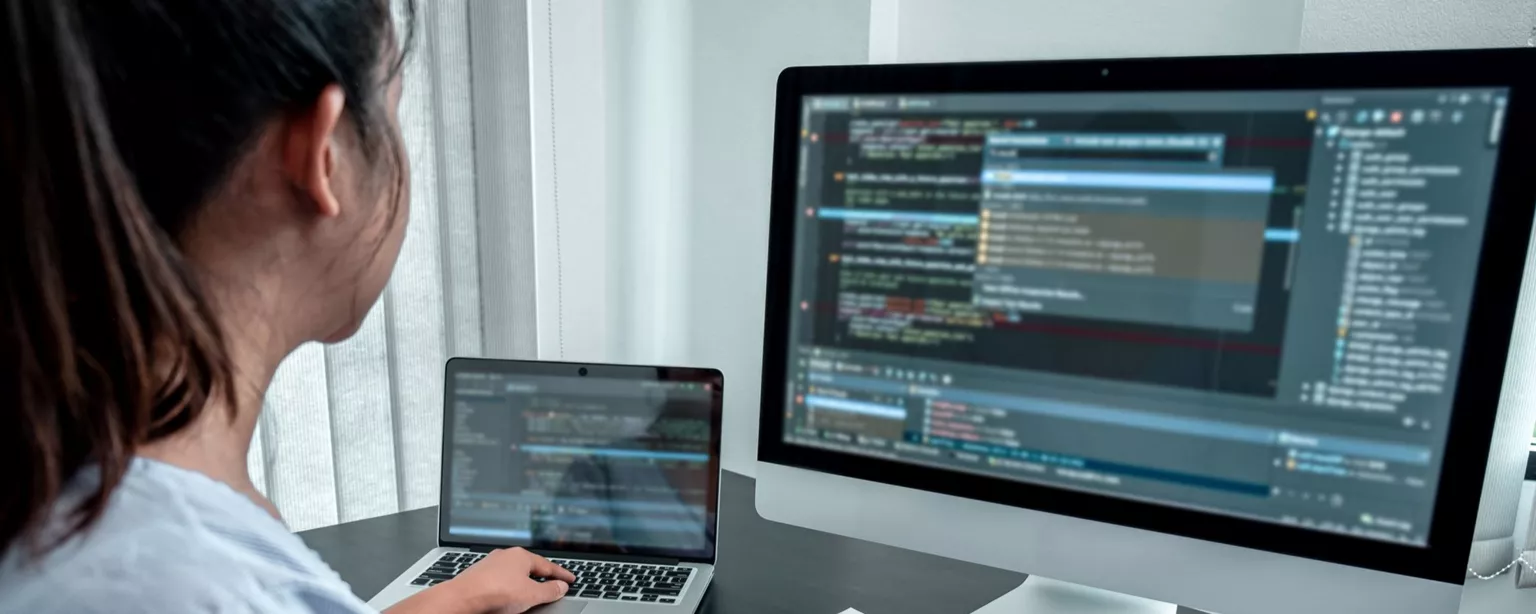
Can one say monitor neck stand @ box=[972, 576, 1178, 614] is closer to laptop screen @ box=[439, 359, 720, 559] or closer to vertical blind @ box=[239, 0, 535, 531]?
laptop screen @ box=[439, 359, 720, 559]

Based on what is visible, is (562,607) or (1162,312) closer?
(1162,312)

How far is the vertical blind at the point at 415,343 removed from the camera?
42.8 inches

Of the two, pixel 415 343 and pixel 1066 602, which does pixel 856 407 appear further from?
pixel 415 343

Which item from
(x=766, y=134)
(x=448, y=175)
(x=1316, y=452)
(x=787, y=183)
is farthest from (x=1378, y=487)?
(x=448, y=175)

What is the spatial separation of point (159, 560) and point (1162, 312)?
55 centimetres

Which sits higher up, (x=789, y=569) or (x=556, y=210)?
(x=556, y=210)

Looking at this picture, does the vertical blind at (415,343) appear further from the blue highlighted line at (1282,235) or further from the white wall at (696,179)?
the blue highlighted line at (1282,235)

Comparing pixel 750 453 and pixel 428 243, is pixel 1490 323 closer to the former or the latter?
pixel 750 453

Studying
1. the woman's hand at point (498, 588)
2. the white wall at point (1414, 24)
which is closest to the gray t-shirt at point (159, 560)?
the woman's hand at point (498, 588)

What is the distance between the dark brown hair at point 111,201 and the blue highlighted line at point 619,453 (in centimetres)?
40

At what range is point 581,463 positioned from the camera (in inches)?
30.0

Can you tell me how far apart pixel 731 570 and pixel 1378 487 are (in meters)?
0.50

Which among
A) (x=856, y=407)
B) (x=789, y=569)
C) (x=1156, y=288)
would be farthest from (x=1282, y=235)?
(x=789, y=569)

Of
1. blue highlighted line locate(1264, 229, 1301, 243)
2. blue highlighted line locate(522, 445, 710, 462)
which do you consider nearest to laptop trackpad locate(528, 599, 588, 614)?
blue highlighted line locate(522, 445, 710, 462)
